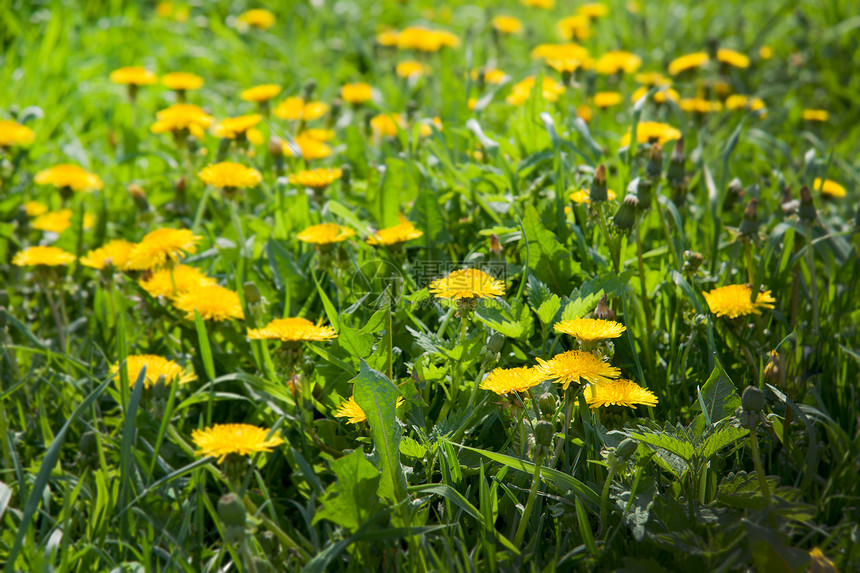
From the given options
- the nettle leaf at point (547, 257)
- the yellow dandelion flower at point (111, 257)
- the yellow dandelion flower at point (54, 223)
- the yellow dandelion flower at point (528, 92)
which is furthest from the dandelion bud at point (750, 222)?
the yellow dandelion flower at point (54, 223)

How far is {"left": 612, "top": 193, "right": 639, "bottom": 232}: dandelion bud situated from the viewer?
140 cm

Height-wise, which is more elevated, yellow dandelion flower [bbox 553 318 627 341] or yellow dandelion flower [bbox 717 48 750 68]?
yellow dandelion flower [bbox 717 48 750 68]

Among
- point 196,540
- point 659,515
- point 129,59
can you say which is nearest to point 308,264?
point 196,540

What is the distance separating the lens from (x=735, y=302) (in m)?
1.41

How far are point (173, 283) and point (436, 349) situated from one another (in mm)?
638

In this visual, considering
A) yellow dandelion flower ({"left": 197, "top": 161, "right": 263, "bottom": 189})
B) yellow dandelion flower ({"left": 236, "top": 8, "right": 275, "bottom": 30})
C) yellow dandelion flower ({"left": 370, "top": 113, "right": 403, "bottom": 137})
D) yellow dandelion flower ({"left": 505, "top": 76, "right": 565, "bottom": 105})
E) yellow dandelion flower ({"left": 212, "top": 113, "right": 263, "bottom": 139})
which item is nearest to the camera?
yellow dandelion flower ({"left": 197, "top": 161, "right": 263, "bottom": 189})

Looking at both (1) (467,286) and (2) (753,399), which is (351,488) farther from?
(2) (753,399)

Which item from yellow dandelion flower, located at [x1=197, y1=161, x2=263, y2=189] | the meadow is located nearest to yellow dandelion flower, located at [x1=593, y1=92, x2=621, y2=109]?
the meadow

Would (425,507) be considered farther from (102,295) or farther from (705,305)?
(102,295)

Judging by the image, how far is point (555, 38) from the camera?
4.13m

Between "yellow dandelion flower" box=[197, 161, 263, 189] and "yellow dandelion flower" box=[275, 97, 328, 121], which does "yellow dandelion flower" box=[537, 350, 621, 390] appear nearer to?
"yellow dandelion flower" box=[197, 161, 263, 189]

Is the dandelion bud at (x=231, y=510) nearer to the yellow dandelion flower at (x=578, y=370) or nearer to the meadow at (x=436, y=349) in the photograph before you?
the meadow at (x=436, y=349)

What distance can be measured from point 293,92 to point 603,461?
2708 mm

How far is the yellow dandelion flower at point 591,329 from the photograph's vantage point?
1218 mm
